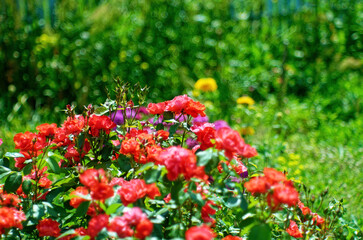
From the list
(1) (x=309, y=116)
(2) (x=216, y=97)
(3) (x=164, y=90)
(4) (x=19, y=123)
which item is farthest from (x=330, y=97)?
(4) (x=19, y=123)

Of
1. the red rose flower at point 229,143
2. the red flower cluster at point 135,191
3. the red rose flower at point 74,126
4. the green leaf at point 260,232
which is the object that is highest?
the red rose flower at point 229,143

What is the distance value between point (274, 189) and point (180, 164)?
29cm

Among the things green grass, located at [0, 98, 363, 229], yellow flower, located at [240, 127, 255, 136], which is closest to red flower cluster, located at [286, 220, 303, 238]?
green grass, located at [0, 98, 363, 229]

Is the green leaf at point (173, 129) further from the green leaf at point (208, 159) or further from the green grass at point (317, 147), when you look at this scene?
the green grass at point (317, 147)

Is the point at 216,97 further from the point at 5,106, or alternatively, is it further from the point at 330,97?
the point at 5,106

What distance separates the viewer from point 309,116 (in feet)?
15.1

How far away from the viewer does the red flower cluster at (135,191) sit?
4.58 feet

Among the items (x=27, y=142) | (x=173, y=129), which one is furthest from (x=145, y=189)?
(x=27, y=142)

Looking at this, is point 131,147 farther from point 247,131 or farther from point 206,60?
point 206,60

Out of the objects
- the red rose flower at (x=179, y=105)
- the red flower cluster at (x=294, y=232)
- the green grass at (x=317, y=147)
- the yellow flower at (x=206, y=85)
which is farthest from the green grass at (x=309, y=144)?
the red rose flower at (x=179, y=105)

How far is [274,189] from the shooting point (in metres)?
1.35

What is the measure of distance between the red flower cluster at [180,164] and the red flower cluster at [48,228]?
0.49 metres

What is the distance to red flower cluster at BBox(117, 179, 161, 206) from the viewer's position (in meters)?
1.40

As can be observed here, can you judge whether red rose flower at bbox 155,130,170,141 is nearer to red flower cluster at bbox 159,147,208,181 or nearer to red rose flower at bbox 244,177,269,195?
red flower cluster at bbox 159,147,208,181
